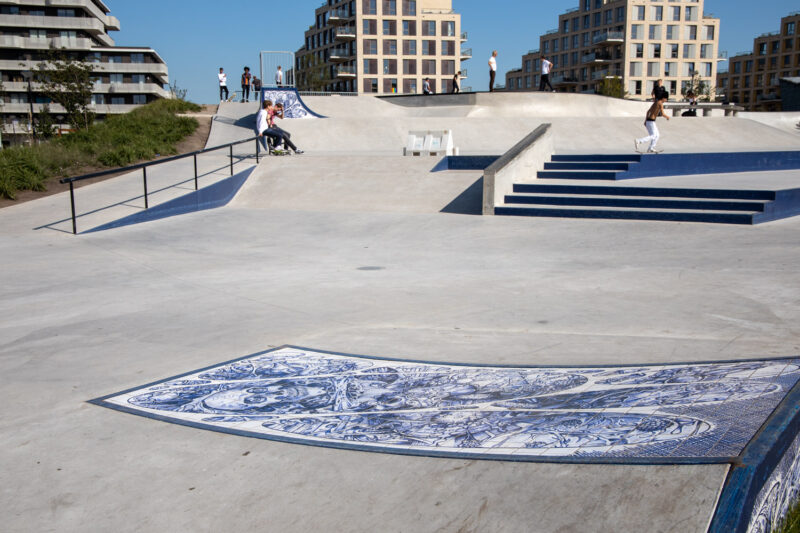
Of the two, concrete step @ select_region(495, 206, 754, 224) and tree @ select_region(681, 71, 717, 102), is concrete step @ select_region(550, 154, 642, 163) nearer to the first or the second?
concrete step @ select_region(495, 206, 754, 224)

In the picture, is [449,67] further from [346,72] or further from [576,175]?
[576,175]

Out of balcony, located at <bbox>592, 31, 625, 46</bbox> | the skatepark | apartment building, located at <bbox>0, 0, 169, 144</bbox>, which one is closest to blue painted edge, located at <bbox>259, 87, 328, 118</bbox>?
the skatepark

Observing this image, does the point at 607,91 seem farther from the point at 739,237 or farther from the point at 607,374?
the point at 607,374

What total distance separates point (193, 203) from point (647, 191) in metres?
9.64

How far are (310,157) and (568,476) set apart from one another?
48.5 ft

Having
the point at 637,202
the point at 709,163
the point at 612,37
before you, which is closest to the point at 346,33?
the point at 612,37

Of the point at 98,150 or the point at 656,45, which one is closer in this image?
the point at 98,150

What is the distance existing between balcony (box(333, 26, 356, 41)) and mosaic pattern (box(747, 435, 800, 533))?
9660 centimetres

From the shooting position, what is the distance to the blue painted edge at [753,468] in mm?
2166

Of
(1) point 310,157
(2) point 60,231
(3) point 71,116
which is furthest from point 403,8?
(2) point 60,231

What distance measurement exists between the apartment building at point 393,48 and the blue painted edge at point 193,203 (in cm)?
7781

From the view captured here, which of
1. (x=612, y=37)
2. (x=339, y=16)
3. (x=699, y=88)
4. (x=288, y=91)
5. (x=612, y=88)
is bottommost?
(x=288, y=91)

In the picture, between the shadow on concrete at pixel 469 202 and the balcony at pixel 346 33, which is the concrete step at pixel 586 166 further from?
the balcony at pixel 346 33

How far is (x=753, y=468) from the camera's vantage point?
2320 mm
